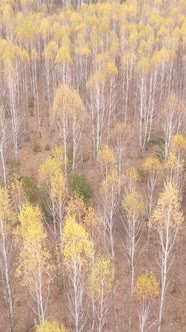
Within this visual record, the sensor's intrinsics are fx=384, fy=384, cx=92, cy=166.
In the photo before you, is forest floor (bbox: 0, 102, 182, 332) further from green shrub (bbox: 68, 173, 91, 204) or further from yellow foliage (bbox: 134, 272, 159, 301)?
green shrub (bbox: 68, 173, 91, 204)

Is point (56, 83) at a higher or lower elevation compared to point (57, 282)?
higher

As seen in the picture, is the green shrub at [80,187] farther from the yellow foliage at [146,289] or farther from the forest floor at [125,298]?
the yellow foliage at [146,289]

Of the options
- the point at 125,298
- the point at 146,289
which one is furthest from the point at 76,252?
the point at 125,298

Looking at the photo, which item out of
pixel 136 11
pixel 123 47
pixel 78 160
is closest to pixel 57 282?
pixel 78 160

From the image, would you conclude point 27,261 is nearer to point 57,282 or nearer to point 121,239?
point 57,282

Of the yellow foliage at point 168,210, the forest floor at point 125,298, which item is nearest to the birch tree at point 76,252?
the forest floor at point 125,298

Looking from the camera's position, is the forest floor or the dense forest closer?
the dense forest

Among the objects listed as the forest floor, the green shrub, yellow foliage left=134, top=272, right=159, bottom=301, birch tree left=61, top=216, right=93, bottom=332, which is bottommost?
the forest floor

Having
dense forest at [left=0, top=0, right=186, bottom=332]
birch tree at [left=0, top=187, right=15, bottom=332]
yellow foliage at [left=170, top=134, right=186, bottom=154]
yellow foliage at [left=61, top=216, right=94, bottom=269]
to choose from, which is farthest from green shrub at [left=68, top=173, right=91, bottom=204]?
yellow foliage at [left=61, top=216, right=94, bottom=269]
